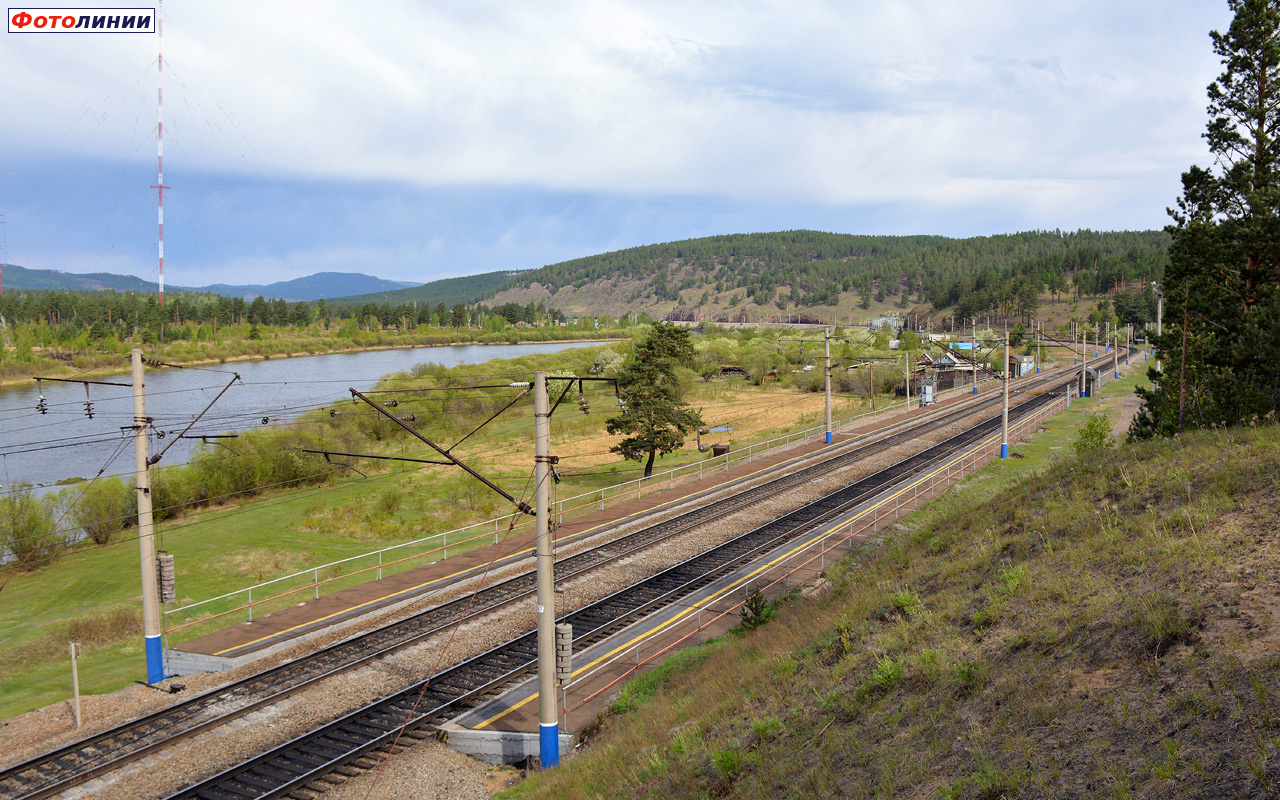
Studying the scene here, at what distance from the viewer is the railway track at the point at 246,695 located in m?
12.9

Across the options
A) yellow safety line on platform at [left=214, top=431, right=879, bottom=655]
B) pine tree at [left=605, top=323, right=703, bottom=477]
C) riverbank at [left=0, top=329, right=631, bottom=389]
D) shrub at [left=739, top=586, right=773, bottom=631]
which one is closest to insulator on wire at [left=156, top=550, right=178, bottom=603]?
yellow safety line on platform at [left=214, top=431, right=879, bottom=655]

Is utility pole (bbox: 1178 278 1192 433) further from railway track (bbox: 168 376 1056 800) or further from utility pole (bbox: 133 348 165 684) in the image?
utility pole (bbox: 133 348 165 684)

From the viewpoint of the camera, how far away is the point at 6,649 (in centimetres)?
2031

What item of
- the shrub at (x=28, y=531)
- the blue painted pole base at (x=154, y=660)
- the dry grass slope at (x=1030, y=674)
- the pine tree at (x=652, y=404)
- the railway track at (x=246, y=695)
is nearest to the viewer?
the dry grass slope at (x=1030, y=674)

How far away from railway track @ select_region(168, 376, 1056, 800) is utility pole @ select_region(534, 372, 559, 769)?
10.1 feet

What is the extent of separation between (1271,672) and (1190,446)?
10.6 m

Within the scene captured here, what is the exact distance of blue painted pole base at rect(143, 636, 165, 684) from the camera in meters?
16.8

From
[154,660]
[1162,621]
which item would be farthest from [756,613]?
[154,660]

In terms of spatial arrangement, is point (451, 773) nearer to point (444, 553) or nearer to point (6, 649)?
point (444, 553)

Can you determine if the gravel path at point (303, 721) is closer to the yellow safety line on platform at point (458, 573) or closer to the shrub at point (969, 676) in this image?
the yellow safety line on platform at point (458, 573)

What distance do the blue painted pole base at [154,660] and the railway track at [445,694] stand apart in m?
5.34

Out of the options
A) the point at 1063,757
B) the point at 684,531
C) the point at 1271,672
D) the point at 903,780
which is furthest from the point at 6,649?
the point at 1271,672

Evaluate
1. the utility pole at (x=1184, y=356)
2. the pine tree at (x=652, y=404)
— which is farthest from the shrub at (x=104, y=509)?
the utility pole at (x=1184, y=356)

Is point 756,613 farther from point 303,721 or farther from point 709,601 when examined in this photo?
point 303,721
